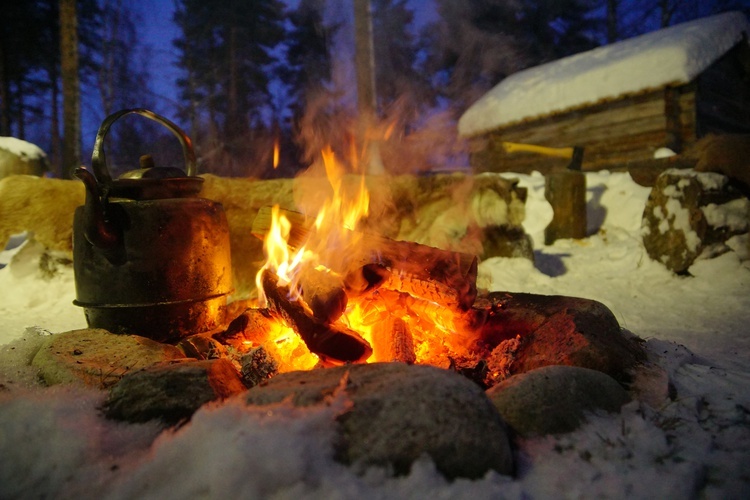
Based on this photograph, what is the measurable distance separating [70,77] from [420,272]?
9.70 m

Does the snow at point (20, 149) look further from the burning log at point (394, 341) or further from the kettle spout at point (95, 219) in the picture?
the burning log at point (394, 341)

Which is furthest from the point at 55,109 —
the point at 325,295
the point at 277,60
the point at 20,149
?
the point at 325,295

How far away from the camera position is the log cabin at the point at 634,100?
912 cm

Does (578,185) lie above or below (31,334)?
above

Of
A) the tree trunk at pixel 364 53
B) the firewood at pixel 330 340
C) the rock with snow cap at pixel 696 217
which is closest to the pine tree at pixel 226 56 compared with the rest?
the tree trunk at pixel 364 53

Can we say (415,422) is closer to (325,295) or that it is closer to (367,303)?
(325,295)

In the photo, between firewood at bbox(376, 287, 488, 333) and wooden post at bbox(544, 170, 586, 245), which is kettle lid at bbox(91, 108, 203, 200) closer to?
firewood at bbox(376, 287, 488, 333)

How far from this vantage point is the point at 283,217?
285 centimetres

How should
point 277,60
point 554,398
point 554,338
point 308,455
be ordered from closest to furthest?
point 308,455
point 554,398
point 554,338
point 277,60

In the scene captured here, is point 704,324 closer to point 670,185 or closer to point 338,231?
point 670,185

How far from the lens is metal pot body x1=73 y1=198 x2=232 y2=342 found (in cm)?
248

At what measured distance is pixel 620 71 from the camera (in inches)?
387

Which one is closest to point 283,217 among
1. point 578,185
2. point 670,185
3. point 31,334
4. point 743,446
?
point 31,334

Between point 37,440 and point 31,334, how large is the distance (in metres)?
1.69
